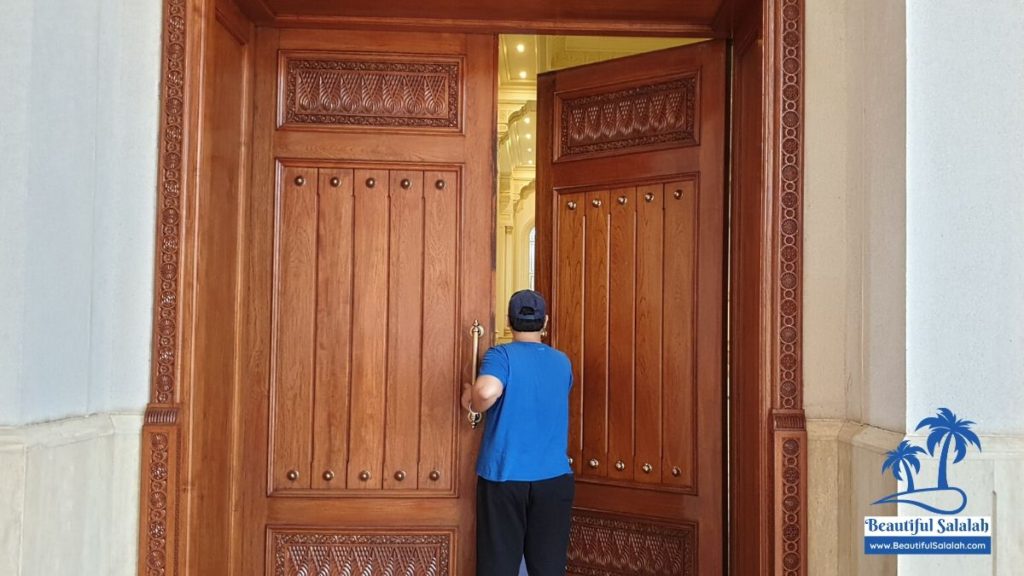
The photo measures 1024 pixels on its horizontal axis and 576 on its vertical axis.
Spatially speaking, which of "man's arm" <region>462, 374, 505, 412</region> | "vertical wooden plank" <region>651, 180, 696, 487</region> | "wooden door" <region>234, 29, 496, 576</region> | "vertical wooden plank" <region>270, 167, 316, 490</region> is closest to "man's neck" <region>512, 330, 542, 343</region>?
"man's arm" <region>462, 374, 505, 412</region>

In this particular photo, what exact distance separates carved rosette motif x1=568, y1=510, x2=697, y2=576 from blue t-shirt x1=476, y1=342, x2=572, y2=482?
0.51 metres

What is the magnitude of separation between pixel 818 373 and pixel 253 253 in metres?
2.10

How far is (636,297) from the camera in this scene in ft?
12.1

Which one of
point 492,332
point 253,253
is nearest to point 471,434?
point 492,332

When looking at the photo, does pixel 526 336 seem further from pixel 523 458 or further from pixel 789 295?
pixel 789 295

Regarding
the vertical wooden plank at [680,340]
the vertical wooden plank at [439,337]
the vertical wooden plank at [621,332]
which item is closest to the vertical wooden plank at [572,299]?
the vertical wooden plank at [621,332]

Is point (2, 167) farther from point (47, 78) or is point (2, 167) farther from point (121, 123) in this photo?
point (121, 123)

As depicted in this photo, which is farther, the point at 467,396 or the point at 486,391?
the point at 467,396

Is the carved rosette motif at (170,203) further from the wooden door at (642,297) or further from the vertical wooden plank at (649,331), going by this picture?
the vertical wooden plank at (649,331)

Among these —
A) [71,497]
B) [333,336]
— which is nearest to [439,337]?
[333,336]

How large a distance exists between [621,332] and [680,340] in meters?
0.24

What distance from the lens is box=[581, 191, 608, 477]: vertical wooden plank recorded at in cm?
376

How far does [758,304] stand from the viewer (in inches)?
119
